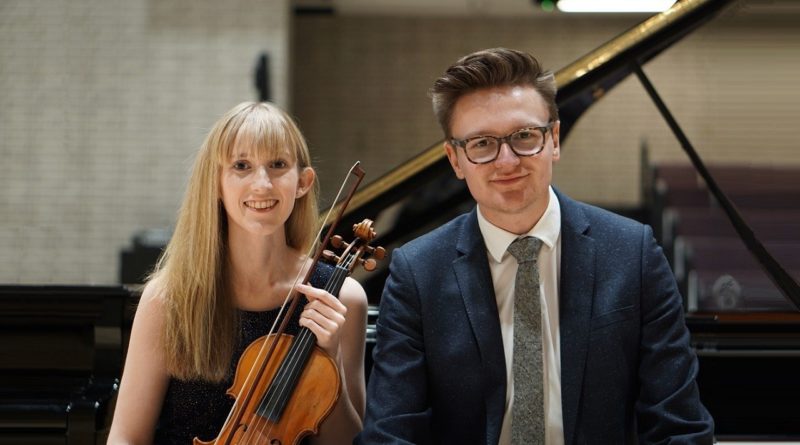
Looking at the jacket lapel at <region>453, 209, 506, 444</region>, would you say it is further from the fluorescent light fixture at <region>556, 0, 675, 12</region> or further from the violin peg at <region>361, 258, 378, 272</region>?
the fluorescent light fixture at <region>556, 0, 675, 12</region>

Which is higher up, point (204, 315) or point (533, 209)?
point (533, 209)

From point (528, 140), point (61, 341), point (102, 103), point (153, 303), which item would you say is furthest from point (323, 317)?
point (102, 103)

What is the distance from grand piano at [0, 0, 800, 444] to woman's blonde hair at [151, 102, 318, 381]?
24 centimetres

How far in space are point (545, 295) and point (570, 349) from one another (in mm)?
122

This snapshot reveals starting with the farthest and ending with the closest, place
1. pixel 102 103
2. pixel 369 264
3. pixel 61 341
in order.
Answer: pixel 102 103 < pixel 61 341 < pixel 369 264

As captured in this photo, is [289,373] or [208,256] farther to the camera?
[208,256]

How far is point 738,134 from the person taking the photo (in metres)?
8.22

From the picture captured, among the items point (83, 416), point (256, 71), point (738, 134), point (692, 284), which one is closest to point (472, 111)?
point (83, 416)

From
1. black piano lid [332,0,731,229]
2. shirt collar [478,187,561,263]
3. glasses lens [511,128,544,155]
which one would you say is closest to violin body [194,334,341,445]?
shirt collar [478,187,561,263]

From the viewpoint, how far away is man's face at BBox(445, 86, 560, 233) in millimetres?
1651

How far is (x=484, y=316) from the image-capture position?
5.58ft

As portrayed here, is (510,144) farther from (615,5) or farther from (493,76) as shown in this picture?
(615,5)

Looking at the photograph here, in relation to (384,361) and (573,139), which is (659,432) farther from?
(573,139)

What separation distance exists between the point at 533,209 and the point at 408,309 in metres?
0.31
